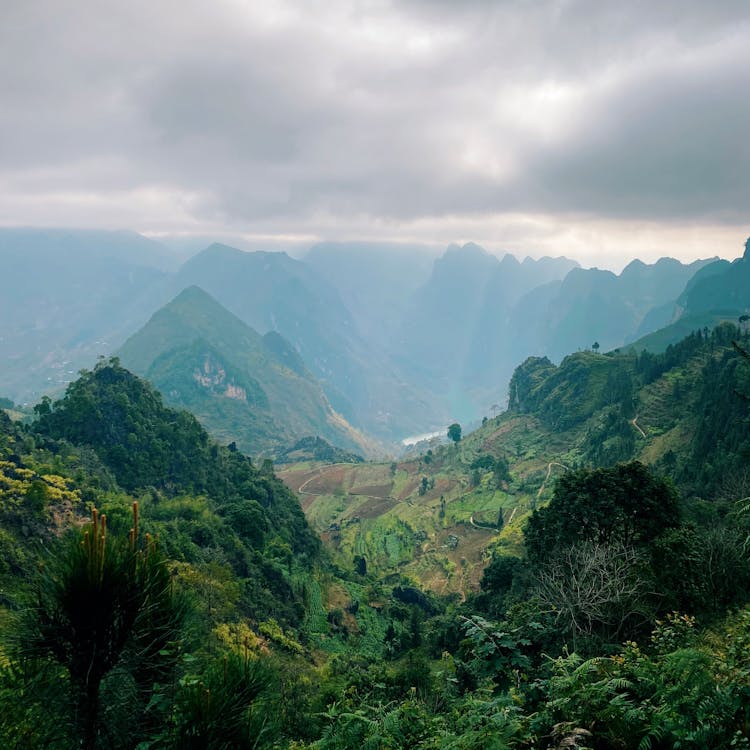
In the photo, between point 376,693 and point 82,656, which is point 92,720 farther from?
point 376,693

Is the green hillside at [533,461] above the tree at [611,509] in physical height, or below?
below

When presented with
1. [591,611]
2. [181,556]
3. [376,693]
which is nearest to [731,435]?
[591,611]

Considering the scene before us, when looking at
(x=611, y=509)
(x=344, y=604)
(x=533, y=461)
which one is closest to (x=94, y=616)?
(x=611, y=509)

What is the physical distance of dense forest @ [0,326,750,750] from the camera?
17.3 ft

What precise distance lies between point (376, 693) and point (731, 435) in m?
42.3

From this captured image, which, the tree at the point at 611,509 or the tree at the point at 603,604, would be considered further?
the tree at the point at 611,509

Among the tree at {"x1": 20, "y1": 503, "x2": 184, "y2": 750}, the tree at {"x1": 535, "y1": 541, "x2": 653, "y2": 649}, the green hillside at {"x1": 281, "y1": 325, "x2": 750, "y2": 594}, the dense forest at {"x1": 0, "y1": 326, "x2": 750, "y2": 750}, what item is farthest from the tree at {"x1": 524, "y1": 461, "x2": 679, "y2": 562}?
the tree at {"x1": 20, "y1": 503, "x2": 184, "y2": 750}

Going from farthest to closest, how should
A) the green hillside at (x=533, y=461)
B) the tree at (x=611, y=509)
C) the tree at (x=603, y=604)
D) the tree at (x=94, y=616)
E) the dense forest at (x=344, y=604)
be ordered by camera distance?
the green hillside at (x=533, y=461)
the tree at (x=611, y=509)
the tree at (x=603, y=604)
the dense forest at (x=344, y=604)
the tree at (x=94, y=616)

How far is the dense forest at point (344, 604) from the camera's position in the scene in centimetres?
529

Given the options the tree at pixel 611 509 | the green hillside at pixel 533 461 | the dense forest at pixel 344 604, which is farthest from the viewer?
the green hillside at pixel 533 461

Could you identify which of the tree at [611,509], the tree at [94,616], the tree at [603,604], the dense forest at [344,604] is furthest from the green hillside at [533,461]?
the tree at [94,616]

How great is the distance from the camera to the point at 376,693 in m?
16.1

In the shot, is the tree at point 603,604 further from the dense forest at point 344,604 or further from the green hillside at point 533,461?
the green hillside at point 533,461

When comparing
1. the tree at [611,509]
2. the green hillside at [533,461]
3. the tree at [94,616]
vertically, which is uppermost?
the tree at [94,616]
